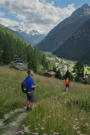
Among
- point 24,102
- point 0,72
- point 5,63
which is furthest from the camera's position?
point 5,63

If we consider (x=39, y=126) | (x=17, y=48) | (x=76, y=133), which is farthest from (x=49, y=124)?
(x=17, y=48)

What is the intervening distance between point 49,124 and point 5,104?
588 cm

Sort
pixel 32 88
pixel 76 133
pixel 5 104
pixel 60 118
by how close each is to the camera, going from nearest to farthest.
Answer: pixel 76 133, pixel 60 118, pixel 32 88, pixel 5 104

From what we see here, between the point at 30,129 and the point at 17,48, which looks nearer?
the point at 30,129

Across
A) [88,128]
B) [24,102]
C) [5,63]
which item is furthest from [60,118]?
[5,63]

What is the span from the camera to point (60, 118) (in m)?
6.84

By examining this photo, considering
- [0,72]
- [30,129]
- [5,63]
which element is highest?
A: [30,129]

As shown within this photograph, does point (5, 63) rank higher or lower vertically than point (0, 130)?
lower

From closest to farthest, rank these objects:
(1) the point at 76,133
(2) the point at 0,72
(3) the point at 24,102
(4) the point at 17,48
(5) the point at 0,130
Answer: (1) the point at 76,133
(5) the point at 0,130
(3) the point at 24,102
(2) the point at 0,72
(4) the point at 17,48

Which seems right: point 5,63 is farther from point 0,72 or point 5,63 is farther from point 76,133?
point 76,133

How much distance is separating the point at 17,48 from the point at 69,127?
16457 centimetres

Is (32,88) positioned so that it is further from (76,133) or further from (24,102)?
(76,133)

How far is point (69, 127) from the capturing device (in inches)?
237

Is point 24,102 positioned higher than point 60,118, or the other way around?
point 60,118
